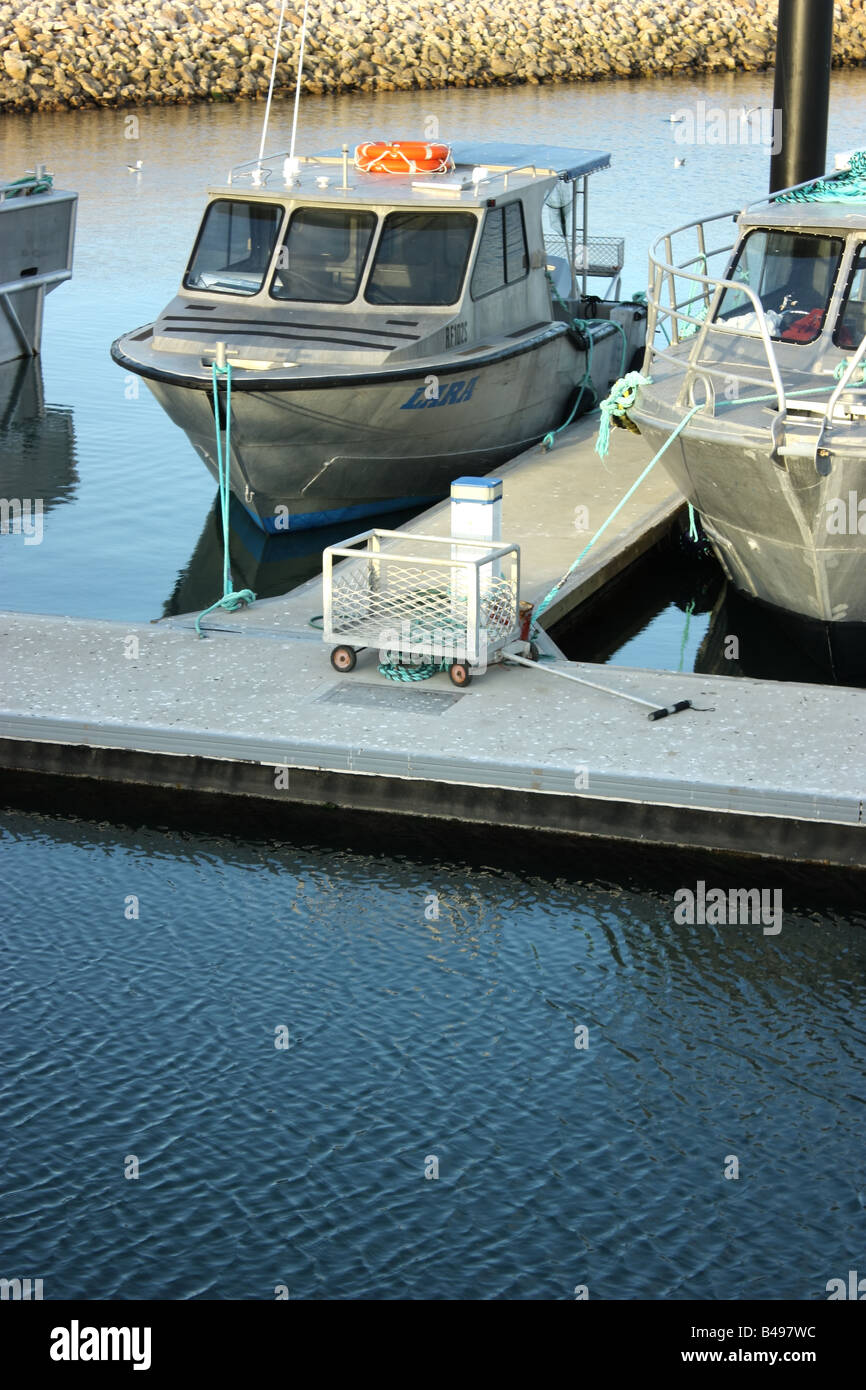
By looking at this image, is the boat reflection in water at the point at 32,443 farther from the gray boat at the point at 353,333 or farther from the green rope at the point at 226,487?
the green rope at the point at 226,487

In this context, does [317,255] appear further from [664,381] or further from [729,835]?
[729,835]

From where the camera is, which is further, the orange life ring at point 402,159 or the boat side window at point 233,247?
the orange life ring at point 402,159

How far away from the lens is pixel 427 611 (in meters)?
11.0

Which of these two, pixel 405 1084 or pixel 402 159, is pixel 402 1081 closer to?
pixel 405 1084

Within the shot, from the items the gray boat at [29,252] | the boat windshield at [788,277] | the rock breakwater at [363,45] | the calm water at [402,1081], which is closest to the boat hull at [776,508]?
the boat windshield at [788,277]

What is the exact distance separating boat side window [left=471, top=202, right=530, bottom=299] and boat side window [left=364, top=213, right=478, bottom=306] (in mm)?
163

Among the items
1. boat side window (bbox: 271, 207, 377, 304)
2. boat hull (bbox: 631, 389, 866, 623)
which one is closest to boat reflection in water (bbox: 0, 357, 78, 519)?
boat side window (bbox: 271, 207, 377, 304)

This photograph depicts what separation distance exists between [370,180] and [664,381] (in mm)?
3839

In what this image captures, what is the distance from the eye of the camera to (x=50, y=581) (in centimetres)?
1504

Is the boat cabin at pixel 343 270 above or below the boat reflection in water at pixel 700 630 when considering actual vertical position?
above

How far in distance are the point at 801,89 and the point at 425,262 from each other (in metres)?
3.81

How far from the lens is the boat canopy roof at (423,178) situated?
49.7 feet

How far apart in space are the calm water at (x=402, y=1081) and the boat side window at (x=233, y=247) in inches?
251
